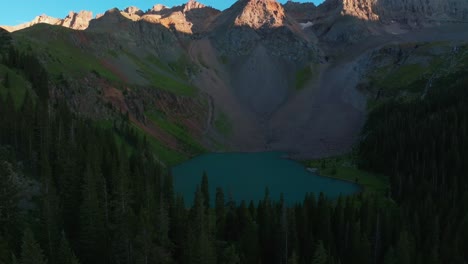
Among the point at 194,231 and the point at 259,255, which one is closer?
the point at 194,231

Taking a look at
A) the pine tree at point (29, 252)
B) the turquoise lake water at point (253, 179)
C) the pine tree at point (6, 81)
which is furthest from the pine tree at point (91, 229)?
the pine tree at point (6, 81)

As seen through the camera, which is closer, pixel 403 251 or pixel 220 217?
pixel 403 251

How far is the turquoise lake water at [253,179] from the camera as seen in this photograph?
346ft

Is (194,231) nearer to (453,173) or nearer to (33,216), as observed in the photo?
(33,216)

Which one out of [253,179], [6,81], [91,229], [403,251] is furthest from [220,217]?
[6,81]

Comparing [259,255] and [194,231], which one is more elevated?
[194,231]

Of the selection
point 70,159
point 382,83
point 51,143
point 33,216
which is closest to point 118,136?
point 51,143

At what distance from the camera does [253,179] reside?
12169 centimetres

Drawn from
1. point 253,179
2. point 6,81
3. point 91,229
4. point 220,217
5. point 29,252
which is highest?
point 6,81

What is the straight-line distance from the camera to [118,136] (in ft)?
412

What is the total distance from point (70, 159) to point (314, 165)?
3547 inches

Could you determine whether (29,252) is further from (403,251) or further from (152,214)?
(403,251)

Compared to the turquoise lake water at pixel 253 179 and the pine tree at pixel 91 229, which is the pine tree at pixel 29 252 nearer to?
the pine tree at pixel 91 229

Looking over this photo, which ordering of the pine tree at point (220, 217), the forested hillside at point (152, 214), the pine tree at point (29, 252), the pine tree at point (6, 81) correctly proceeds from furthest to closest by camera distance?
the pine tree at point (6, 81) → the pine tree at point (220, 217) → the forested hillside at point (152, 214) → the pine tree at point (29, 252)
